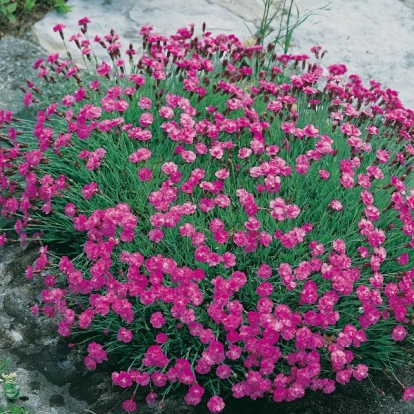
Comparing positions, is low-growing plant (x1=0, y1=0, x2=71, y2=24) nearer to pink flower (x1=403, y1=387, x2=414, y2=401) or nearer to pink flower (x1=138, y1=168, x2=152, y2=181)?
pink flower (x1=138, y1=168, x2=152, y2=181)

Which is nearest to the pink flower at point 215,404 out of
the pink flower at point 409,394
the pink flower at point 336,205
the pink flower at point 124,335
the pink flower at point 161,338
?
the pink flower at point 161,338

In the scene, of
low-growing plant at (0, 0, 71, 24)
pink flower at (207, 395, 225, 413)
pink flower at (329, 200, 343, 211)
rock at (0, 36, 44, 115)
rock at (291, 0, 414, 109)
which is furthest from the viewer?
low-growing plant at (0, 0, 71, 24)

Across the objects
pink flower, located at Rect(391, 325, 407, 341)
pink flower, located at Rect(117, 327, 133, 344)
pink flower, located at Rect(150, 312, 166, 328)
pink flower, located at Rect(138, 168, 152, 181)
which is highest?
pink flower, located at Rect(138, 168, 152, 181)

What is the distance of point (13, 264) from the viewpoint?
335 cm

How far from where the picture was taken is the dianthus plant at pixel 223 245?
2.64m

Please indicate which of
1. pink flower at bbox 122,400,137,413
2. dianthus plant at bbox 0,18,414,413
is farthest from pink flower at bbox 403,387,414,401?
pink flower at bbox 122,400,137,413

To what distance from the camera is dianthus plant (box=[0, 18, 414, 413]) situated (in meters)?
2.64

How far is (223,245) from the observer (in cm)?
290

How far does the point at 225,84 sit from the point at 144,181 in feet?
2.57

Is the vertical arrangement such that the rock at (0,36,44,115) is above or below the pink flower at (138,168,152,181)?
below

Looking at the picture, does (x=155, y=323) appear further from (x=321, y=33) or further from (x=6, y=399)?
(x=321, y=33)

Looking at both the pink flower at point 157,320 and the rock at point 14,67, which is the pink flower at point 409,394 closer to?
the pink flower at point 157,320

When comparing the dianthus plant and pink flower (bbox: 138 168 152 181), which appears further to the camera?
pink flower (bbox: 138 168 152 181)

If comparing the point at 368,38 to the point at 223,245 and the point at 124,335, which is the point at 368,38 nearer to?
the point at 223,245
